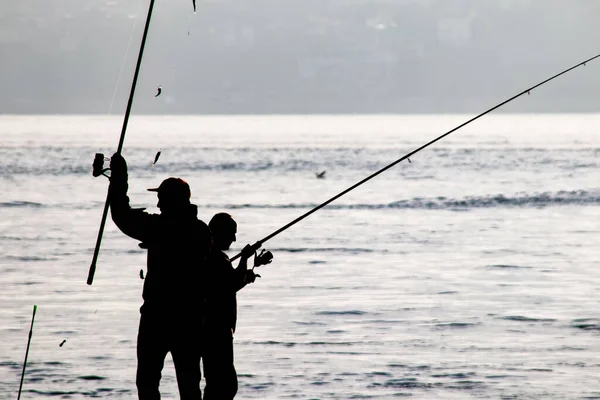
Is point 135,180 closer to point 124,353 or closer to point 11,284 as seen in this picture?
point 11,284

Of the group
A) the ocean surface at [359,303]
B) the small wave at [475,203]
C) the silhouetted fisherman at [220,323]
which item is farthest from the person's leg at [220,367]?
the small wave at [475,203]

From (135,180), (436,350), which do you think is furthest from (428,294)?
(135,180)

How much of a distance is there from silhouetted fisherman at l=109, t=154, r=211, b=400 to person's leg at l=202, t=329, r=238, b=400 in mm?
175

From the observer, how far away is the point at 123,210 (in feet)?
16.1

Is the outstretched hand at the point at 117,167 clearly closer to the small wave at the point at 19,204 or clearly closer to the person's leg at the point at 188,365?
the person's leg at the point at 188,365

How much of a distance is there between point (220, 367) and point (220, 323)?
21cm

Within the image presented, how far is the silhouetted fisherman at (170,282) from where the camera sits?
196 inches

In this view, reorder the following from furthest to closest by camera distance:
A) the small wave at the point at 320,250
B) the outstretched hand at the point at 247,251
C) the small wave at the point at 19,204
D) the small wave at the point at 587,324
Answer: the small wave at the point at 19,204 → the small wave at the point at 320,250 → the small wave at the point at 587,324 → the outstretched hand at the point at 247,251

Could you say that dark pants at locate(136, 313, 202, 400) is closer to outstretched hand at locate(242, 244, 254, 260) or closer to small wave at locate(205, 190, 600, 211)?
outstretched hand at locate(242, 244, 254, 260)

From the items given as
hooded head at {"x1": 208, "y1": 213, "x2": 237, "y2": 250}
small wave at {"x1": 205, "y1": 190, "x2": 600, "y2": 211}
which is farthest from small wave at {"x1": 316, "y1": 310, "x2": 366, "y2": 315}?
small wave at {"x1": 205, "y1": 190, "x2": 600, "y2": 211}

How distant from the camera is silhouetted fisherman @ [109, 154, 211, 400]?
4.97 meters

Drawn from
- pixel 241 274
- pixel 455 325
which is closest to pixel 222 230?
pixel 241 274

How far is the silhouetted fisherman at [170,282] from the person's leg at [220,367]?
0.17m

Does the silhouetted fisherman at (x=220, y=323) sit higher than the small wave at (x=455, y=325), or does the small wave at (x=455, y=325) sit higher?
the silhouetted fisherman at (x=220, y=323)
